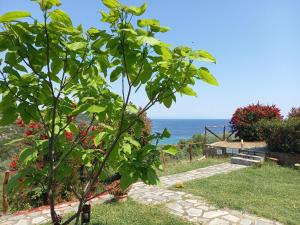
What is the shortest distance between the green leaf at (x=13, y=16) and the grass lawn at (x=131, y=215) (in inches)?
215

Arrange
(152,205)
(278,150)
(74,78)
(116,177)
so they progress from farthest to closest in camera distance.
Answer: (278,150) → (116,177) → (152,205) → (74,78)

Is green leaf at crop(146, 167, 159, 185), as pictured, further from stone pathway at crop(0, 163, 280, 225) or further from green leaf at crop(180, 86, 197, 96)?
stone pathway at crop(0, 163, 280, 225)

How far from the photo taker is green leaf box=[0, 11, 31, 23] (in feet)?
5.84

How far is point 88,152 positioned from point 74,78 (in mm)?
844

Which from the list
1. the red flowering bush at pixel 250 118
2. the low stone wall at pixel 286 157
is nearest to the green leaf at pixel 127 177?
the low stone wall at pixel 286 157

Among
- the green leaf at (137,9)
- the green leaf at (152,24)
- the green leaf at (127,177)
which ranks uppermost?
the green leaf at (137,9)

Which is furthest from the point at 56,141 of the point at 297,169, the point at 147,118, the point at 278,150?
the point at 278,150

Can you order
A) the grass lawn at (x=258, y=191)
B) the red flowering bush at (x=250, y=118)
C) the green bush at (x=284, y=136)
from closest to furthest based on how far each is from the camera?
1. the grass lawn at (x=258, y=191)
2. the green bush at (x=284, y=136)
3. the red flowering bush at (x=250, y=118)

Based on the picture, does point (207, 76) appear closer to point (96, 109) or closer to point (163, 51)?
point (163, 51)

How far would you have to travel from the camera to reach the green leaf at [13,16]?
5.84 feet

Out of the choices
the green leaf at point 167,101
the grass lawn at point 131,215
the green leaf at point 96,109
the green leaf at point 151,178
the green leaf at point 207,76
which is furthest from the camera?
the grass lawn at point 131,215

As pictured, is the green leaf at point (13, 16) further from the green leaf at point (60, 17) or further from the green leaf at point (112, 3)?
the green leaf at point (112, 3)

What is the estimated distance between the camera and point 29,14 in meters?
1.82

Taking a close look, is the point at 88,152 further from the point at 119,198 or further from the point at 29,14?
the point at 119,198
